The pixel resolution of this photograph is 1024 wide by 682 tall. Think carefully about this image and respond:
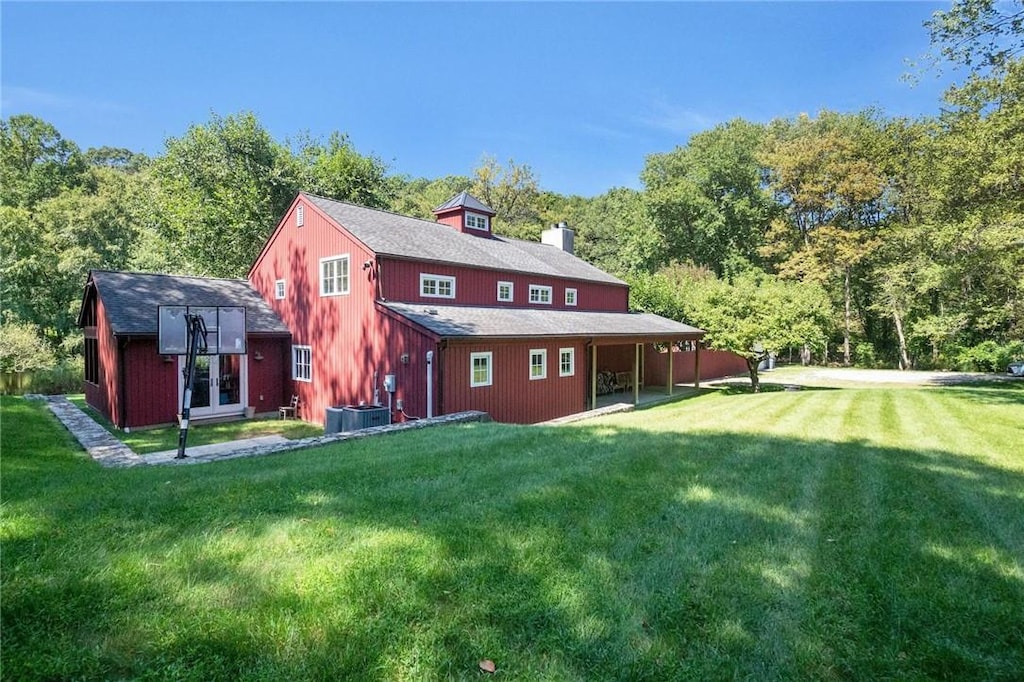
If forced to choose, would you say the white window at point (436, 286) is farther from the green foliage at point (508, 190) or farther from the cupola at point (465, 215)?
the green foliage at point (508, 190)

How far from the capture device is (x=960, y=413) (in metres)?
11.5

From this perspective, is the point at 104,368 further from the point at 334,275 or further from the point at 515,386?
the point at 515,386

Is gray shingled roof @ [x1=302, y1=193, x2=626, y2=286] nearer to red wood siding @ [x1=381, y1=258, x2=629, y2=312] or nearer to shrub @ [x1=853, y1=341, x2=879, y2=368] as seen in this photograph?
red wood siding @ [x1=381, y1=258, x2=629, y2=312]

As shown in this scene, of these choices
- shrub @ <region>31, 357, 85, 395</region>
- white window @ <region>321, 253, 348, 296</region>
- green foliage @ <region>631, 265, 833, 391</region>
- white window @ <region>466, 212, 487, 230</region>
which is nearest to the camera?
white window @ <region>321, 253, 348, 296</region>

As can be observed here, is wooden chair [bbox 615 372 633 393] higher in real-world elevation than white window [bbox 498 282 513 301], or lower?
lower

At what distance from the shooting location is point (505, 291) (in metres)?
18.3

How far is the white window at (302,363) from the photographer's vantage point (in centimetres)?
1587

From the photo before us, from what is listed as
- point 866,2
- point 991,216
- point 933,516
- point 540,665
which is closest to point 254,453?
point 540,665

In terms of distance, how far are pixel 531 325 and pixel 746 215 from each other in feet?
93.6

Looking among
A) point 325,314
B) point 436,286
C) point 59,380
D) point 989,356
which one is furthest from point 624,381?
point 59,380

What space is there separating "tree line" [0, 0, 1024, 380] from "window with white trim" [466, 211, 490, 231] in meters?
9.60

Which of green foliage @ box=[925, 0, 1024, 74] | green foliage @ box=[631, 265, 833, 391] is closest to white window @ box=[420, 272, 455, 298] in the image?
green foliage @ box=[631, 265, 833, 391]

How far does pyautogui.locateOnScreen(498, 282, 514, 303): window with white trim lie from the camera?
59.4ft

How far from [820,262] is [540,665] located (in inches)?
1476
